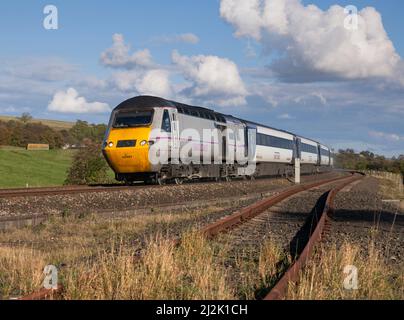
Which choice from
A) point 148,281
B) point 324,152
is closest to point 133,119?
point 148,281

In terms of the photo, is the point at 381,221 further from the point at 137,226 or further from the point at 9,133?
the point at 9,133

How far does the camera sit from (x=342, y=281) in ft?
19.5

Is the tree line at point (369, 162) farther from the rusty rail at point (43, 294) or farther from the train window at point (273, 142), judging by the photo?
the rusty rail at point (43, 294)

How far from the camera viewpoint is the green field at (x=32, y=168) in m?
55.8

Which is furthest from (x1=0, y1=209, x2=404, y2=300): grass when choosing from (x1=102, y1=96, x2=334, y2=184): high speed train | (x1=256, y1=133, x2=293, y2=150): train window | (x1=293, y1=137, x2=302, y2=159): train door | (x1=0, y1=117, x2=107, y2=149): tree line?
(x1=0, y1=117, x2=107, y2=149): tree line

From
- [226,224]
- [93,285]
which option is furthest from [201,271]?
[226,224]

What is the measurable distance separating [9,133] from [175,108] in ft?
267

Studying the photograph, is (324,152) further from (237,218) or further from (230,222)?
(230,222)

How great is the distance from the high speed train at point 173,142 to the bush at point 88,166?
11.8m

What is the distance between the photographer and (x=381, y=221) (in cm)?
1391

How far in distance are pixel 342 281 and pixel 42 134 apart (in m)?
102

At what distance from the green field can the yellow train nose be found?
91.8 feet

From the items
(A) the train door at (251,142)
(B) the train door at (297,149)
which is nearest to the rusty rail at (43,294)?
(A) the train door at (251,142)

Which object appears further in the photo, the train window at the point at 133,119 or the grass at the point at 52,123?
the grass at the point at 52,123
